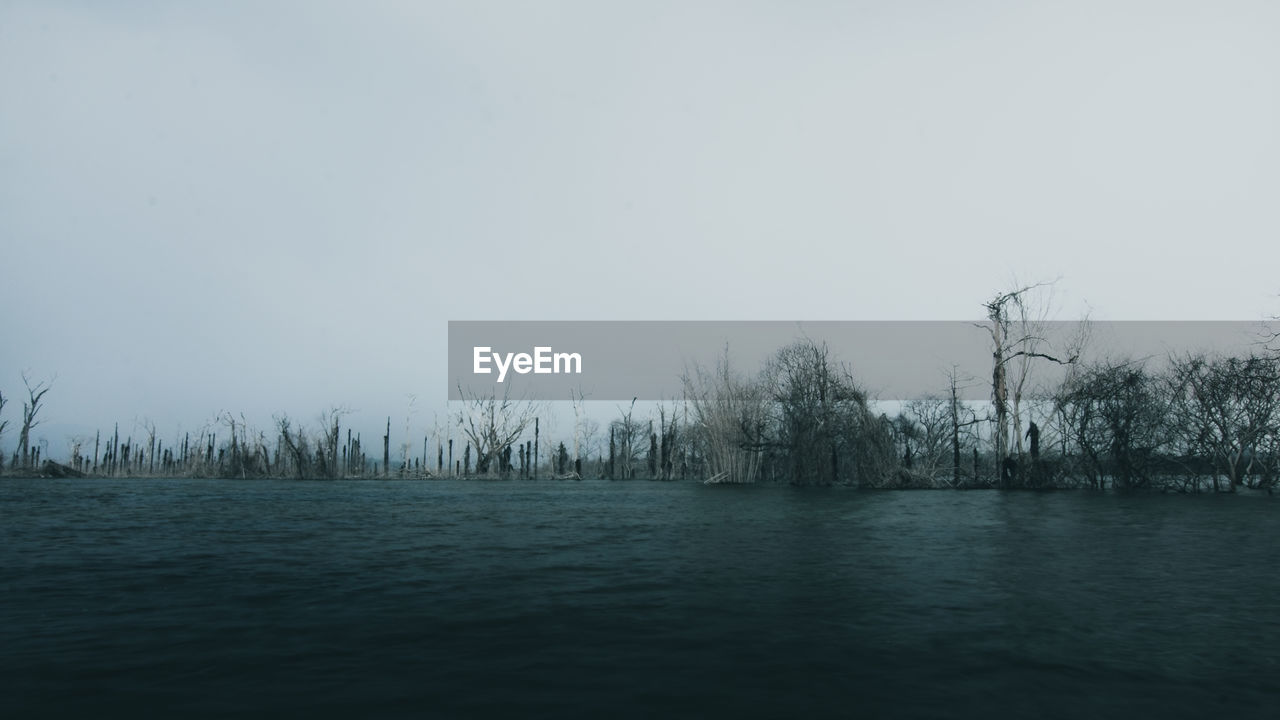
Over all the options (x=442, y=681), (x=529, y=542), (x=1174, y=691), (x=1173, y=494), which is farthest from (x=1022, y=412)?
(x=442, y=681)

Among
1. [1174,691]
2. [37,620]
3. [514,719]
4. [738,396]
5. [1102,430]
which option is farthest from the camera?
[738,396]

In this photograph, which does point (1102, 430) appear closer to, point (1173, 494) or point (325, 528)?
point (1173, 494)

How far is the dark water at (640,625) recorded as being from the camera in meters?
4.66

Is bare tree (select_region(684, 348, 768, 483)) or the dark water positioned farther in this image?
bare tree (select_region(684, 348, 768, 483))

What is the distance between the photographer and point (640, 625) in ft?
22.2

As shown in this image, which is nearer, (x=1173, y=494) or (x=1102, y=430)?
(x=1173, y=494)

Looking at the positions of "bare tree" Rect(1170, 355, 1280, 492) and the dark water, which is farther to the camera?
"bare tree" Rect(1170, 355, 1280, 492)

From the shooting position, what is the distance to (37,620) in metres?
6.77

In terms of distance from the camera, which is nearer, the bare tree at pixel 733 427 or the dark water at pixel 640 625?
the dark water at pixel 640 625

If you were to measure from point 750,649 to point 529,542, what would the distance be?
8.34 meters

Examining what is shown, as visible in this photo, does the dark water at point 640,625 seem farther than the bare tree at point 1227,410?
No

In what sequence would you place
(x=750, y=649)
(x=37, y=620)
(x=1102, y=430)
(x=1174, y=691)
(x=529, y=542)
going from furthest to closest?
(x=1102, y=430), (x=529, y=542), (x=37, y=620), (x=750, y=649), (x=1174, y=691)

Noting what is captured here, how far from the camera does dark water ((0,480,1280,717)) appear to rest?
15.3 feet

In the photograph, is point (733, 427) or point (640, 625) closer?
point (640, 625)
